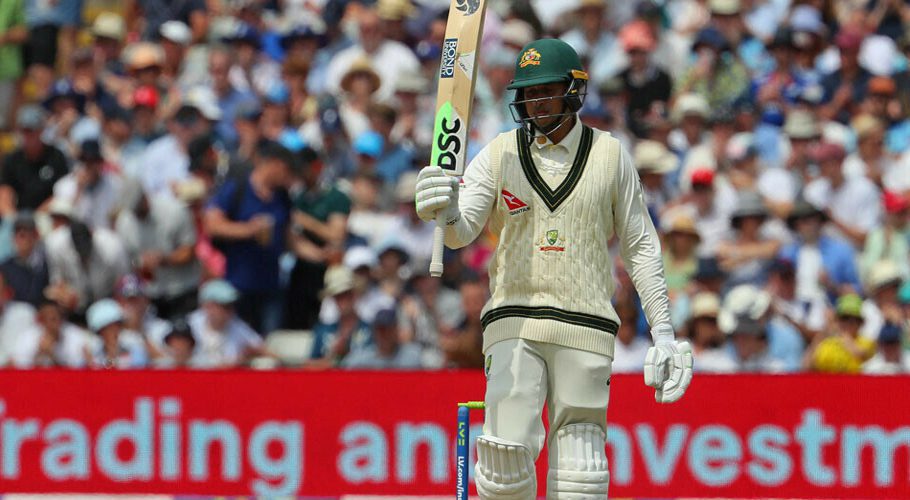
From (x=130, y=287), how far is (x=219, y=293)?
760 millimetres

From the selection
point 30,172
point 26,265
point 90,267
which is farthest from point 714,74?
point 26,265

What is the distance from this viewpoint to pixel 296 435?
1091 cm

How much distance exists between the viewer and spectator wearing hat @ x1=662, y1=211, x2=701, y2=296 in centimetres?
1251

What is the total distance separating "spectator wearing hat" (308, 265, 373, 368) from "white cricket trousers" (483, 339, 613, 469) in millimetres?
4670

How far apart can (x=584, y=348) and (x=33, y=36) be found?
9.77 meters

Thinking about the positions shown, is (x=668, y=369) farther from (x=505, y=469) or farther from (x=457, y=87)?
(x=457, y=87)

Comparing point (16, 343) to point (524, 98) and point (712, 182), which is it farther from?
point (524, 98)

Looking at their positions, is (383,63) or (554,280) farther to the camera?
(383,63)

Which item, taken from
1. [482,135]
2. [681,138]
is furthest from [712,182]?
[482,135]

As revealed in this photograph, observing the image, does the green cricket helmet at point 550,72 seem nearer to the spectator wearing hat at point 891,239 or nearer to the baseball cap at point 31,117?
the spectator wearing hat at point 891,239

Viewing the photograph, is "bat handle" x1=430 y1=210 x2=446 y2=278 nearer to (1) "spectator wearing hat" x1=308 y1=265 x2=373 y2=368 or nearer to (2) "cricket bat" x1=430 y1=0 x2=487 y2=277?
(2) "cricket bat" x1=430 y1=0 x2=487 y2=277

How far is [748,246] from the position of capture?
12781 millimetres

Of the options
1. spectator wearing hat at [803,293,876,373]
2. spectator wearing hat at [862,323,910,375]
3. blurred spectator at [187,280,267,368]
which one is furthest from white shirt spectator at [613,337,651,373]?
blurred spectator at [187,280,267,368]

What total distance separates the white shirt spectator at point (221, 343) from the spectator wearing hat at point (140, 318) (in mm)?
252
